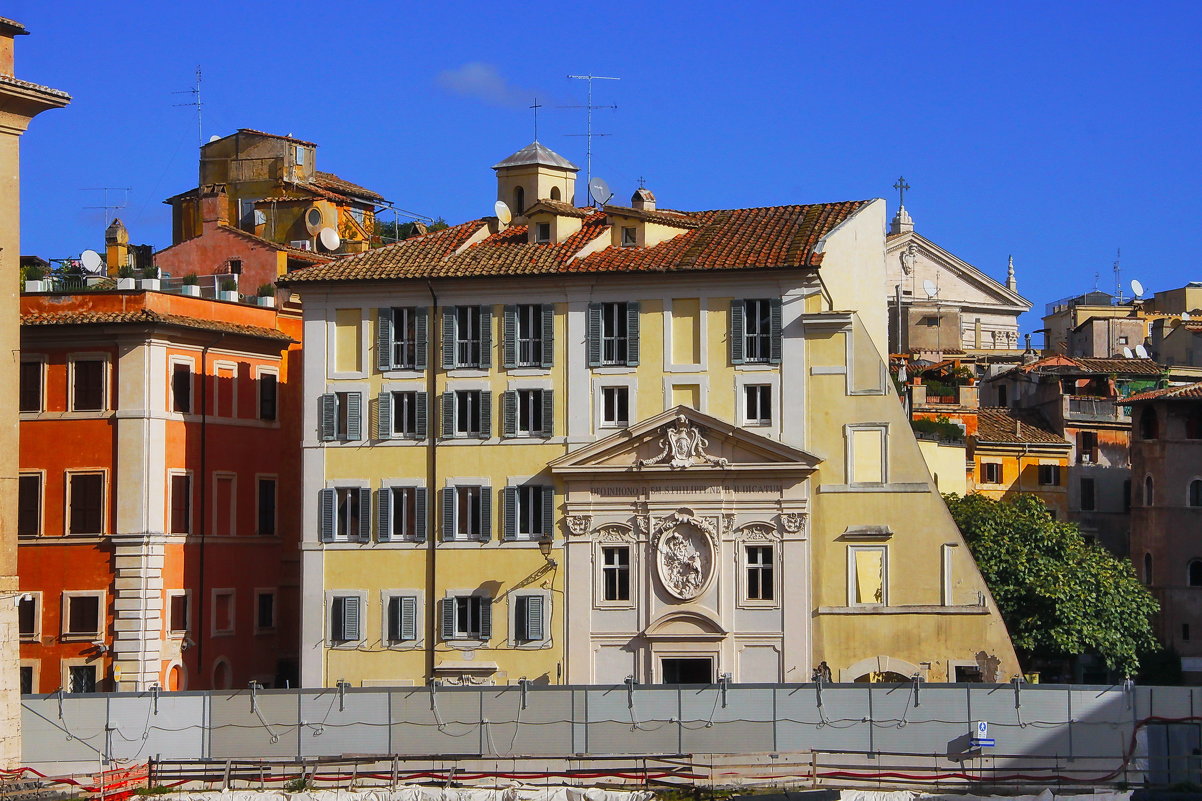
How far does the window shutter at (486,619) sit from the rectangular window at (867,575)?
362 inches

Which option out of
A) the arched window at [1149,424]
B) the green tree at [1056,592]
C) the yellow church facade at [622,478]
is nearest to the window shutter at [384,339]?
the yellow church facade at [622,478]

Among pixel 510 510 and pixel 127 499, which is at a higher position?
pixel 127 499

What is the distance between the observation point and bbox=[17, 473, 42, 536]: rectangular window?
62219 millimetres

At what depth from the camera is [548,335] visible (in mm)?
58312

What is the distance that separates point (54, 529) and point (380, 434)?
10274mm

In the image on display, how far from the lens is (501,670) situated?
57094mm

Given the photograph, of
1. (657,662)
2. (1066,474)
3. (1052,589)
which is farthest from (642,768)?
(1066,474)

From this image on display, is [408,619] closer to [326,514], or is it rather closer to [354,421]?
[326,514]

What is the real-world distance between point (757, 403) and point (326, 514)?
1172 cm

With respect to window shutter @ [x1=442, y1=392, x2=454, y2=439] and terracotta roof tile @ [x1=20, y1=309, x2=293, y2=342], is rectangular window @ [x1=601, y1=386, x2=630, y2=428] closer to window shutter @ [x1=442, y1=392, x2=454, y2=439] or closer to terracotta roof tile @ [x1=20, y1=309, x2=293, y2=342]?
window shutter @ [x1=442, y1=392, x2=454, y2=439]

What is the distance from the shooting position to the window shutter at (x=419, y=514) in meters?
58.2

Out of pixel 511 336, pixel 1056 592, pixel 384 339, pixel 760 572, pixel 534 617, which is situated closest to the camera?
pixel 760 572

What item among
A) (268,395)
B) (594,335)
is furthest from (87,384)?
(594,335)

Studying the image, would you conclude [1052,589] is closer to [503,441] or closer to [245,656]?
[503,441]
